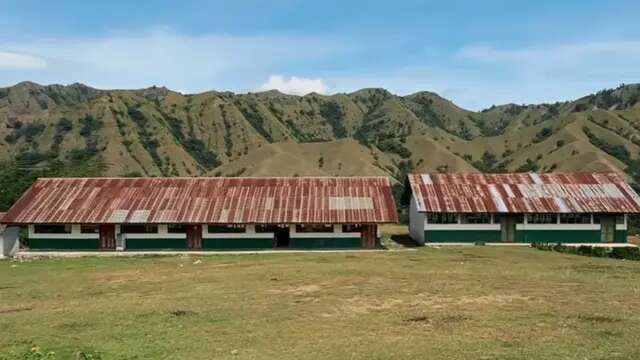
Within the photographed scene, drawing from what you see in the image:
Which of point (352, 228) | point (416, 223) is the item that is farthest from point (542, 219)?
point (352, 228)

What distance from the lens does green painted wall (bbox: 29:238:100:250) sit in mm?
46469

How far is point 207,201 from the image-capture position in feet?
156

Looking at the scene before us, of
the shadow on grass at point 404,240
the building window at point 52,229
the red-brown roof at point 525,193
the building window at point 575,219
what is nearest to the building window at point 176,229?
the building window at point 52,229

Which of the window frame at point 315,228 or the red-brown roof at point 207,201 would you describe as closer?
the red-brown roof at point 207,201

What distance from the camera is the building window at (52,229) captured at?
153 ft

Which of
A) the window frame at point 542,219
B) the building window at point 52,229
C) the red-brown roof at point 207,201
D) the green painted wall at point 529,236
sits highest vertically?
the red-brown roof at point 207,201

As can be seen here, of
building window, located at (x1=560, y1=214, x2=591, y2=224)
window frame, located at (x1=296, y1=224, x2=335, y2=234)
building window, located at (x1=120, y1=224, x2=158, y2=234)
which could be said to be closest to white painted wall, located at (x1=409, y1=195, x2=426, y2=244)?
window frame, located at (x1=296, y1=224, x2=335, y2=234)

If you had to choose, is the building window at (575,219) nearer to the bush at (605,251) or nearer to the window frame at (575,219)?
the window frame at (575,219)

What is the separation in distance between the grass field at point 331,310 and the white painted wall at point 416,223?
508 inches

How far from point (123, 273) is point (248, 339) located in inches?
690

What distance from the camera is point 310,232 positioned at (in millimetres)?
45906

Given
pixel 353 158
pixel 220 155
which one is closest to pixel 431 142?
pixel 353 158

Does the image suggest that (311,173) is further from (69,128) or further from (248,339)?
(248,339)

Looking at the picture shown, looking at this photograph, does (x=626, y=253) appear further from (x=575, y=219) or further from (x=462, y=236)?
(x=462, y=236)
